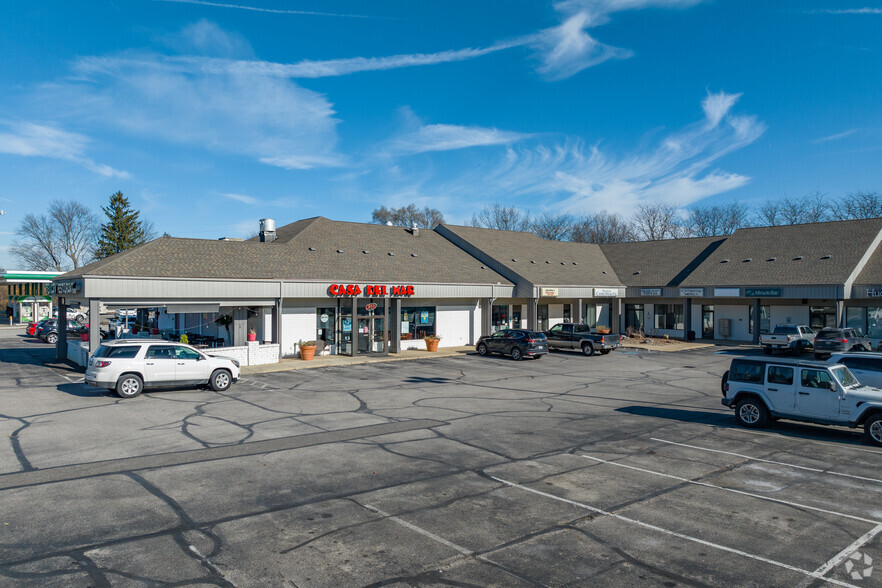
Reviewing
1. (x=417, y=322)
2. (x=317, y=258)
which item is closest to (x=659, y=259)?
(x=417, y=322)

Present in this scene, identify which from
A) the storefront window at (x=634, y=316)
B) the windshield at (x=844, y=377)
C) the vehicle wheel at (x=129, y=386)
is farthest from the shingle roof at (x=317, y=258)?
the windshield at (x=844, y=377)

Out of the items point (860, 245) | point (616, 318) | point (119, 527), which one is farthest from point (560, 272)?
point (119, 527)

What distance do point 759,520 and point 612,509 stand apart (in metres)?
2.00

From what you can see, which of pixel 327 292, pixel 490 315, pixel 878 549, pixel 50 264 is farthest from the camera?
pixel 50 264

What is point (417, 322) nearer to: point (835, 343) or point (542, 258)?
point (542, 258)

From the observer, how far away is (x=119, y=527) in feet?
26.2

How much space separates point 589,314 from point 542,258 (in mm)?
5942

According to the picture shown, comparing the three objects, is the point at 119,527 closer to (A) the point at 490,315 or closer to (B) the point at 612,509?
(B) the point at 612,509

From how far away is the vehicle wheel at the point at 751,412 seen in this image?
14.8 m

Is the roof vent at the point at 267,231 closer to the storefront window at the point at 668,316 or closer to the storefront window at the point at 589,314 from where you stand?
the storefront window at the point at 589,314

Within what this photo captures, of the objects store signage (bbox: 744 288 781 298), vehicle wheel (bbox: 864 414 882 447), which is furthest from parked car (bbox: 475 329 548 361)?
vehicle wheel (bbox: 864 414 882 447)

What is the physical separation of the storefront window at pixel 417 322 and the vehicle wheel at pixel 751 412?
70.5 ft

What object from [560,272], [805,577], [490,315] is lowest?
[805,577]

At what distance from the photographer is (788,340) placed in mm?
32875
